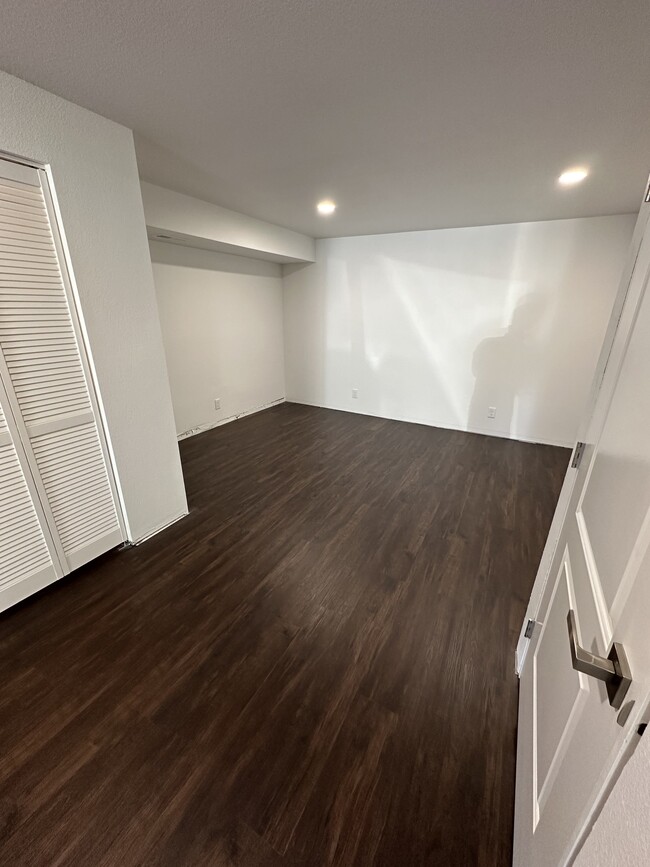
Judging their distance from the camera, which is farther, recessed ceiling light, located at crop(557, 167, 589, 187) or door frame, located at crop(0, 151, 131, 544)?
recessed ceiling light, located at crop(557, 167, 589, 187)

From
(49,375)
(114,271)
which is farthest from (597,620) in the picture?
(114,271)

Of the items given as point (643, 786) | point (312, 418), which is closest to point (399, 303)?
point (312, 418)

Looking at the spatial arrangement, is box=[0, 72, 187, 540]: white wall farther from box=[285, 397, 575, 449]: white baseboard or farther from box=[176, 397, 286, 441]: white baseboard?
box=[285, 397, 575, 449]: white baseboard

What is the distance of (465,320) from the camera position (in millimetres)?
4086

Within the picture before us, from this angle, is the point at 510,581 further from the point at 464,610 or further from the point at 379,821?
the point at 379,821

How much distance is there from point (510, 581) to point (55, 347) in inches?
110

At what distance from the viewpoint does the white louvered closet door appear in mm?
1552

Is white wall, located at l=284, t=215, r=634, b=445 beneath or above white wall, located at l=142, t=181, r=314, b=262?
beneath

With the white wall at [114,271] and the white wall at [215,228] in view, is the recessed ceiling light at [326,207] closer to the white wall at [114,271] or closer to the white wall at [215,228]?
the white wall at [215,228]

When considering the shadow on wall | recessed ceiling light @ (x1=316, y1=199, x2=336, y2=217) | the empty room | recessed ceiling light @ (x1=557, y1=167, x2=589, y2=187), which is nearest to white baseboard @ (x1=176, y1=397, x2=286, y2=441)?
the empty room

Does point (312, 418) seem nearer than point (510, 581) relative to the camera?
No

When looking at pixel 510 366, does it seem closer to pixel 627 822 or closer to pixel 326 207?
pixel 326 207

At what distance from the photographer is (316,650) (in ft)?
5.31

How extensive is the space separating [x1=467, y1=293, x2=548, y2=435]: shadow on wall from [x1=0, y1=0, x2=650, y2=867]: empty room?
83 cm
